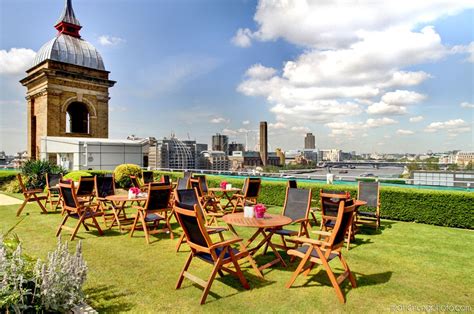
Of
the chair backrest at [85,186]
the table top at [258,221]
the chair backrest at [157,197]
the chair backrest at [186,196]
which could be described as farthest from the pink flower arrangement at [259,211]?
the chair backrest at [85,186]

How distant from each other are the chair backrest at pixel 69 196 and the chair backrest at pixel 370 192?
6.74 m

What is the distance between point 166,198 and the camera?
21.5 ft

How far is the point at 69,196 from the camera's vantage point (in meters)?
6.36

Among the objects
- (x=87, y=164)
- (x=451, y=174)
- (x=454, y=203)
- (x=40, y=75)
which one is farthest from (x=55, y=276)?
(x=40, y=75)

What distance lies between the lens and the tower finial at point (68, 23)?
89.3 ft

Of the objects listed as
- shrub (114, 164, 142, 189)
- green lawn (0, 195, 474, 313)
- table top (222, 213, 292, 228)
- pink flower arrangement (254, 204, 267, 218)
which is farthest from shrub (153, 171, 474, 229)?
shrub (114, 164, 142, 189)

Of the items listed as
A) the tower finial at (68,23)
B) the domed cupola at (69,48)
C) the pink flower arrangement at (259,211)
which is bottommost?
the pink flower arrangement at (259,211)

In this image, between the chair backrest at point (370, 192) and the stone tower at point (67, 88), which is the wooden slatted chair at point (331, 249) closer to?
the chair backrest at point (370, 192)

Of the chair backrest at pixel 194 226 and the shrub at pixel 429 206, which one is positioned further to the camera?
the shrub at pixel 429 206

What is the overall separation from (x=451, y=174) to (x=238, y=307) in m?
20.9

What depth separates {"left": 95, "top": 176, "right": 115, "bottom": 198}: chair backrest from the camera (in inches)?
314

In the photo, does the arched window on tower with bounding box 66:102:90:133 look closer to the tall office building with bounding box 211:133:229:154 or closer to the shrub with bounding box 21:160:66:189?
the shrub with bounding box 21:160:66:189

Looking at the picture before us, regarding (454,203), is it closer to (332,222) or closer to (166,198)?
(332,222)

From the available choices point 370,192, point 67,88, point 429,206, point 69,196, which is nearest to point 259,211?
point 69,196
